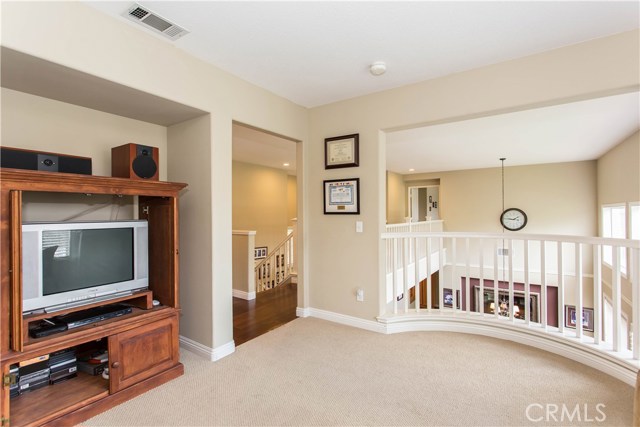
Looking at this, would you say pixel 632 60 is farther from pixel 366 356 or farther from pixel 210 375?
pixel 210 375

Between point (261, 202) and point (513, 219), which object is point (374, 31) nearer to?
point (261, 202)

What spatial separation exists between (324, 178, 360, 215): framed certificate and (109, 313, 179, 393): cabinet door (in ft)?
6.15

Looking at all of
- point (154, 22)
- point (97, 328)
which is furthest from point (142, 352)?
point (154, 22)

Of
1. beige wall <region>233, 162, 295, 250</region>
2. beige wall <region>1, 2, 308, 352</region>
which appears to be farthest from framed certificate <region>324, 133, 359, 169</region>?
beige wall <region>233, 162, 295, 250</region>

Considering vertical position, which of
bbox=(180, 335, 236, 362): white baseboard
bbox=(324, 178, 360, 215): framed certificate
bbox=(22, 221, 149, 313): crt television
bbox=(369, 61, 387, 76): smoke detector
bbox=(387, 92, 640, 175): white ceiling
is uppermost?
bbox=(369, 61, 387, 76): smoke detector

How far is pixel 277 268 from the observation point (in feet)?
18.8

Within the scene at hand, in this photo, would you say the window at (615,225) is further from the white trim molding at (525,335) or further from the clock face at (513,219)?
the white trim molding at (525,335)

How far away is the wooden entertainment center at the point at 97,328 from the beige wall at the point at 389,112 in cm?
166

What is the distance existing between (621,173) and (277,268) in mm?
6226

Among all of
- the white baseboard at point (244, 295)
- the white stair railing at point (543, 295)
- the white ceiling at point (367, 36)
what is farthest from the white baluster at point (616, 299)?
the white baseboard at point (244, 295)

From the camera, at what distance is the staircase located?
548 centimetres

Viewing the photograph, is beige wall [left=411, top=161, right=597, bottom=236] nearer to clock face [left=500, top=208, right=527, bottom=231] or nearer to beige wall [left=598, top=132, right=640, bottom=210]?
clock face [left=500, top=208, right=527, bottom=231]

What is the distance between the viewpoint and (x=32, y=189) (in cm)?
169

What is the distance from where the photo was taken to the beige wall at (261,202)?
20.9 feet
